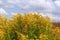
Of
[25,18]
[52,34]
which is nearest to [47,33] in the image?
[52,34]

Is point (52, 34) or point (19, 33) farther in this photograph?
point (52, 34)

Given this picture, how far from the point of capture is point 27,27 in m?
8.77

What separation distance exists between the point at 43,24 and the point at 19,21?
34.5 inches

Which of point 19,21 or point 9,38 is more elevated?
point 19,21

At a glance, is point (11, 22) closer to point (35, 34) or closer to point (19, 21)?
point (19, 21)

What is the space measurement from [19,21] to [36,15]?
2.14 ft

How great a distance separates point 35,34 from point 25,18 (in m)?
0.67

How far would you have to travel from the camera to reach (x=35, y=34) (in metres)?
8.84

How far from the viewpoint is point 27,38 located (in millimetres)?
8609

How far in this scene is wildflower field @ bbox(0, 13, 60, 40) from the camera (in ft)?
28.7

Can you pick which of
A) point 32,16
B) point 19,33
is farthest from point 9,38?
point 32,16

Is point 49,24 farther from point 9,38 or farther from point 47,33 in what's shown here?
point 9,38

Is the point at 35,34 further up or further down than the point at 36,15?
further down

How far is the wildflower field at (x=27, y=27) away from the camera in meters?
8.75
